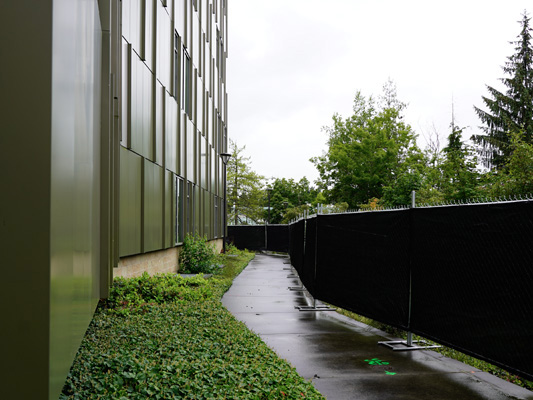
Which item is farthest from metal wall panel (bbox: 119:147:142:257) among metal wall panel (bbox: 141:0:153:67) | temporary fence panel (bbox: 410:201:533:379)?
temporary fence panel (bbox: 410:201:533:379)

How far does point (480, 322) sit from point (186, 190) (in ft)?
44.4

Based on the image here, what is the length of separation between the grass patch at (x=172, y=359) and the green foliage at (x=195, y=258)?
25.6 ft

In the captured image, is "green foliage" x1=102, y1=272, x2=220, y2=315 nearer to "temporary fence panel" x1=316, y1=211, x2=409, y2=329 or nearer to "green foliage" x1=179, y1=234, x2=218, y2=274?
"temporary fence panel" x1=316, y1=211, x2=409, y2=329

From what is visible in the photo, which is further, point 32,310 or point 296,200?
point 296,200

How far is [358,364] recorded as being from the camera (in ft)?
21.9

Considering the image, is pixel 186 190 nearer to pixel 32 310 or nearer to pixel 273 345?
pixel 273 345

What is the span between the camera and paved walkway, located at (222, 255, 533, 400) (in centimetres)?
554

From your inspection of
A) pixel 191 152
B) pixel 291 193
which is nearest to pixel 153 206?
pixel 191 152

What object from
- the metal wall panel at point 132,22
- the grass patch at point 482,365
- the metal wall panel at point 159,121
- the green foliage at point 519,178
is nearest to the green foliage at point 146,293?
the metal wall panel at point 159,121

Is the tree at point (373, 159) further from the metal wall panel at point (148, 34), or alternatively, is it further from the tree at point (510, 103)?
the metal wall panel at point (148, 34)

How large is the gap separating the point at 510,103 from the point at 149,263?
42163 millimetres

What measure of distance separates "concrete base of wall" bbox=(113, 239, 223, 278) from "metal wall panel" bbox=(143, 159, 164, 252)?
0.90 feet

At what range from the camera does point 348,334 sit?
866 centimetres

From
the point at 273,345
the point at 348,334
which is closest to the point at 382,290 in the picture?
the point at 348,334
